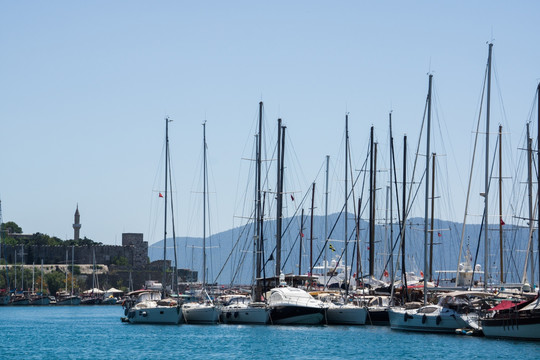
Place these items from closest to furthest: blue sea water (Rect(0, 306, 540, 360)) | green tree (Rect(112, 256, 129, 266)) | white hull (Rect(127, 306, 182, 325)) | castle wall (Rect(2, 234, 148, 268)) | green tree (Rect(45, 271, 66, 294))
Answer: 1. blue sea water (Rect(0, 306, 540, 360))
2. white hull (Rect(127, 306, 182, 325))
3. green tree (Rect(45, 271, 66, 294))
4. castle wall (Rect(2, 234, 148, 268))
5. green tree (Rect(112, 256, 129, 266))

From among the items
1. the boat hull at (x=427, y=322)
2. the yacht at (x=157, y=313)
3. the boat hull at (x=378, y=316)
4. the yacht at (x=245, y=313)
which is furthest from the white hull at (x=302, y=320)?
the yacht at (x=157, y=313)

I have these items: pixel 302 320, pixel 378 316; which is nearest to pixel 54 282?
pixel 302 320

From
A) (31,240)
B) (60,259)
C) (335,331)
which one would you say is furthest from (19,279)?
(335,331)

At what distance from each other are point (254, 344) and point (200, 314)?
12.2 m

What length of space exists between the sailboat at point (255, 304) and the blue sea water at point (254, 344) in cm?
56

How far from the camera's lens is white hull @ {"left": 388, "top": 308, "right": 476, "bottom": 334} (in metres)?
44.7

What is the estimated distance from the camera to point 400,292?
53.9 metres

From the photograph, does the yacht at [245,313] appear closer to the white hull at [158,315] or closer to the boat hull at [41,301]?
the white hull at [158,315]

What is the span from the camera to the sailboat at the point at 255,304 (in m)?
52.7

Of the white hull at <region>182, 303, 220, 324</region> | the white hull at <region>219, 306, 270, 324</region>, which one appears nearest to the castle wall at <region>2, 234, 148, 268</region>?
the white hull at <region>182, 303, 220, 324</region>

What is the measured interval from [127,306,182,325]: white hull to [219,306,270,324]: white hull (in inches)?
103

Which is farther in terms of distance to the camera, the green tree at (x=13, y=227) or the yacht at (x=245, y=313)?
the green tree at (x=13, y=227)

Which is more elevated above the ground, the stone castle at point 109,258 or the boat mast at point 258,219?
the boat mast at point 258,219

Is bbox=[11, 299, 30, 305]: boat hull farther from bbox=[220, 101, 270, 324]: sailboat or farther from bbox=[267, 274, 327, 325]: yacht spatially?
bbox=[267, 274, 327, 325]: yacht
